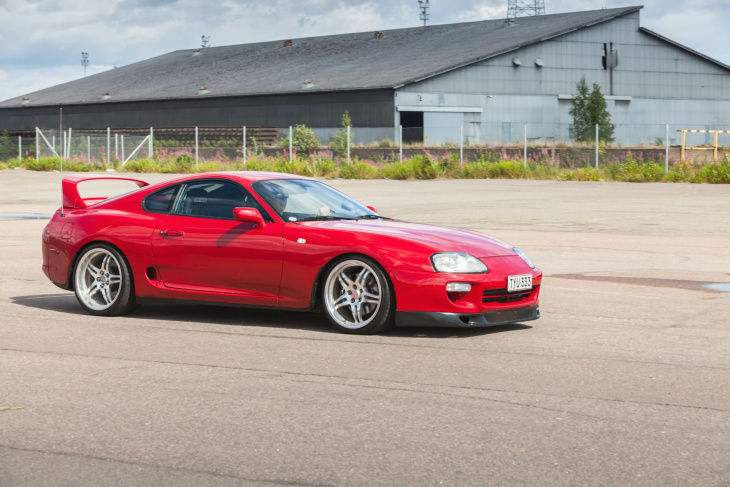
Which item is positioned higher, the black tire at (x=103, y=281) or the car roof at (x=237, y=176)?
the car roof at (x=237, y=176)

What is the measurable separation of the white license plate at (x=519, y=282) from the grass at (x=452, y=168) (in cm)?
2871

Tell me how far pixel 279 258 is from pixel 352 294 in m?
0.70

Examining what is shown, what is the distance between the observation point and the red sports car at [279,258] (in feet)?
27.2

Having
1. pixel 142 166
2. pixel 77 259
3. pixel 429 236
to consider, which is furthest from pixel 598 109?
pixel 429 236

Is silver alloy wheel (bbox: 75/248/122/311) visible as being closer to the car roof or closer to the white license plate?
the car roof

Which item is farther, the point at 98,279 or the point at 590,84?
the point at 590,84

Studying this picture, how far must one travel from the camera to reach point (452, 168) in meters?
41.3

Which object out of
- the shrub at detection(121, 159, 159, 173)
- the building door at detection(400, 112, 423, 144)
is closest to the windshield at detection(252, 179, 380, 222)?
the shrub at detection(121, 159, 159, 173)

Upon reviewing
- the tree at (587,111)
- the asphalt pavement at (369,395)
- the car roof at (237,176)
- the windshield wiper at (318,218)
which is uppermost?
the tree at (587,111)

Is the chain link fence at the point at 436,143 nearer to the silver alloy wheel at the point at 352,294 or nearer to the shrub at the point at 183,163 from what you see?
the shrub at the point at 183,163

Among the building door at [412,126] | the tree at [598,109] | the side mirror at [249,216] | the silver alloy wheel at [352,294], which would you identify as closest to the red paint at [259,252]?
the side mirror at [249,216]

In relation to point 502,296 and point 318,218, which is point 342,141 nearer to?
point 318,218


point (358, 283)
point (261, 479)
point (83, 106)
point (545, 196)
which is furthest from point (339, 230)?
point (83, 106)

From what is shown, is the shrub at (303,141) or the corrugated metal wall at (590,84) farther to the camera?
the corrugated metal wall at (590,84)
